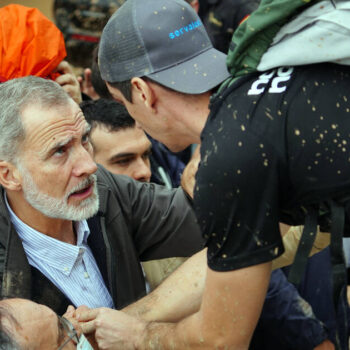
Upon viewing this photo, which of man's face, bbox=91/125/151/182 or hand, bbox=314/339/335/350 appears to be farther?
man's face, bbox=91/125/151/182

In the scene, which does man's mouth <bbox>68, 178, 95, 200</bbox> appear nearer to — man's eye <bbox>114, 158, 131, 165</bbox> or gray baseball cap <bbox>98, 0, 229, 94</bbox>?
gray baseball cap <bbox>98, 0, 229, 94</bbox>

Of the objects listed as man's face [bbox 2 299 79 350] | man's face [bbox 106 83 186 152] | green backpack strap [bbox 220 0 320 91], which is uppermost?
green backpack strap [bbox 220 0 320 91]

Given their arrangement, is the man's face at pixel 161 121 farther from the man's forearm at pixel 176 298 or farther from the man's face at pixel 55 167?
the man's forearm at pixel 176 298

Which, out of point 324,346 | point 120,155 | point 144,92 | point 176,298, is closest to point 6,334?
point 176,298

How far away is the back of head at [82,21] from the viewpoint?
4.50 meters

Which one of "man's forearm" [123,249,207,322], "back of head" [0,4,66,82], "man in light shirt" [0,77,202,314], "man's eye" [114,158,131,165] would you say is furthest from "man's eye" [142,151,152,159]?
"man's forearm" [123,249,207,322]

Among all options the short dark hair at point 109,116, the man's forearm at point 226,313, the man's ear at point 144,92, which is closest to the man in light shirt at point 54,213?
the man's ear at point 144,92

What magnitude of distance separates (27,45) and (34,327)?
6.25ft

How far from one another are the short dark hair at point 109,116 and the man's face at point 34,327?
1.99 meters

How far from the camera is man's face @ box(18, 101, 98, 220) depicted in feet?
8.82

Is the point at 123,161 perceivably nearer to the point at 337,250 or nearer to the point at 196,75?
the point at 196,75

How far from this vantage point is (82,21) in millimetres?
4609

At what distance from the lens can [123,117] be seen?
4148 millimetres

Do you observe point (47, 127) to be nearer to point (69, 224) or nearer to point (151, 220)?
point (69, 224)
